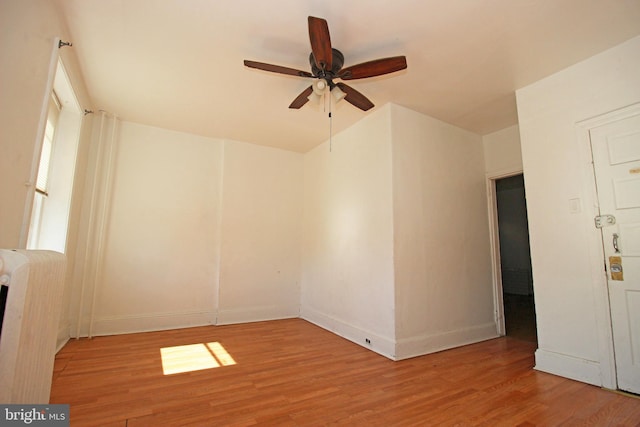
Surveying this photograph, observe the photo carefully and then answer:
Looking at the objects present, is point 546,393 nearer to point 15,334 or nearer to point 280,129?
point 15,334

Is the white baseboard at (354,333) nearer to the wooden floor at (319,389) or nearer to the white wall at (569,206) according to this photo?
the wooden floor at (319,389)

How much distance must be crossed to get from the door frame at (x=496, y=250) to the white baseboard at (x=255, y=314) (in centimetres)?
302

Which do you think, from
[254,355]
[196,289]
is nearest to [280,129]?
[196,289]

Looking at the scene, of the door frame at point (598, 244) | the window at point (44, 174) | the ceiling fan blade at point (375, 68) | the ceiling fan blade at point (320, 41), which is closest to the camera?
the ceiling fan blade at point (320, 41)

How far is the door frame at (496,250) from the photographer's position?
3.97 meters

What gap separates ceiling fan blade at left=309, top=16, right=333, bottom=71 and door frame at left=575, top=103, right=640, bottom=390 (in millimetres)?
2447

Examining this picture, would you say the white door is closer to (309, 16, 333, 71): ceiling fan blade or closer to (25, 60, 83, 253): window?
(309, 16, 333, 71): ceiling fan blade

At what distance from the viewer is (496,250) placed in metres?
4.11

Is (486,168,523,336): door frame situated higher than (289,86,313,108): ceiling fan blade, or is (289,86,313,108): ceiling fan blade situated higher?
(289,86,313,108): ceiling fan blade

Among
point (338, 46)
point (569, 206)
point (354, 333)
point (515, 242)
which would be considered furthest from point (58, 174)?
point (515, 242)

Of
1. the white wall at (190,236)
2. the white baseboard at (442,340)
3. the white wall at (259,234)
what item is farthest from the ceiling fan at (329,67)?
the white baseboard at (442,340)

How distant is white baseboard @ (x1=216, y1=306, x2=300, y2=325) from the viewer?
4414mm

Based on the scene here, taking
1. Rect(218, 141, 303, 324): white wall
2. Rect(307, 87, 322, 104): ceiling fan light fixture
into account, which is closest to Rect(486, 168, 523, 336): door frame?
Rect(307, 87, 322, 104): ceiling fan light fixture

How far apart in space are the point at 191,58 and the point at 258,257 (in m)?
3.02
